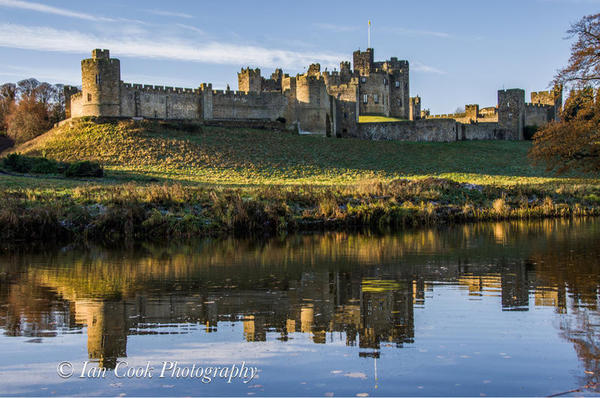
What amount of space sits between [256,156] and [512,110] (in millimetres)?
27657

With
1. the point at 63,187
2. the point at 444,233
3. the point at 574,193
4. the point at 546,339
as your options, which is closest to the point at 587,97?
the point at 574,193

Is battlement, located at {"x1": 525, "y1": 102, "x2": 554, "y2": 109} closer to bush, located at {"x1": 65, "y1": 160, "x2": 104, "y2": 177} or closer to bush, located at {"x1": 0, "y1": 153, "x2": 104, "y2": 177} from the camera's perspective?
bush, located at {"x1": 0, "y1": 153, "x2": 104, "y2": 177}

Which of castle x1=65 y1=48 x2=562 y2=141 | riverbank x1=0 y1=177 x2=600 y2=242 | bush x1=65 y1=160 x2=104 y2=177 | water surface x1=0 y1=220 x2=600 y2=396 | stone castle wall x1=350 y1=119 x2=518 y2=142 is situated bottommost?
water surface x1=0 y1=220 x2=600 y2=396

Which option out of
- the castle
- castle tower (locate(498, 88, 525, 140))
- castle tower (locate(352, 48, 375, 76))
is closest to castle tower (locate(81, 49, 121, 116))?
the castle

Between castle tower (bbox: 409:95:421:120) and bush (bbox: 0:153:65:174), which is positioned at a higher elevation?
castle tower (bbox: 409:95:421:120)

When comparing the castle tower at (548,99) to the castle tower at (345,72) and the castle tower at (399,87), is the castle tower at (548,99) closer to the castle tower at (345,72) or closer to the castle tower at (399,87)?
the castle tower at (399,87)

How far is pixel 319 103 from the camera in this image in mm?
51156

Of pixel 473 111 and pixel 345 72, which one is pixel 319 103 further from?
pixel 473 111

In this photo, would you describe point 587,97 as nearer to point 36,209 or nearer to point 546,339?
point 36,209

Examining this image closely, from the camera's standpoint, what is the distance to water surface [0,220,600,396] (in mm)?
6223

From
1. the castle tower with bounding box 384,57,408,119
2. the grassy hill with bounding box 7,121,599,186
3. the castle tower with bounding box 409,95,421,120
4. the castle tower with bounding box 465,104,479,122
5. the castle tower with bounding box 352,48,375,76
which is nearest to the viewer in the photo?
the grassy hill with bounding box 7,121,599,186

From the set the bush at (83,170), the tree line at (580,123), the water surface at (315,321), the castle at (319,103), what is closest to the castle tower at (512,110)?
the castle at (319,103)

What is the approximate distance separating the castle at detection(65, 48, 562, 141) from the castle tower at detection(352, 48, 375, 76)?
0.31ft

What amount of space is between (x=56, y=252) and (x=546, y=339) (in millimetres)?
12025
